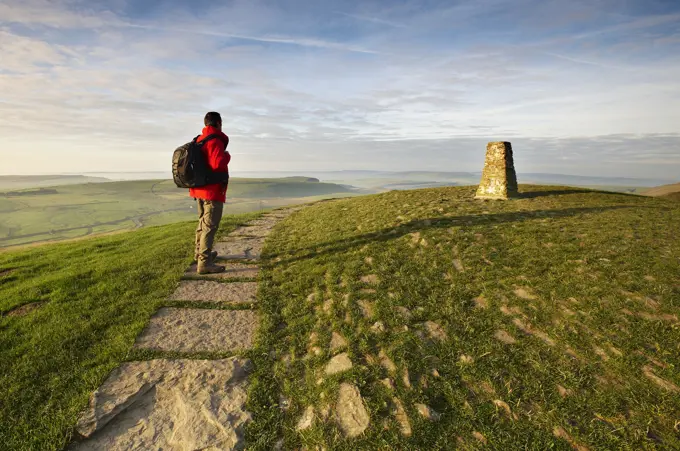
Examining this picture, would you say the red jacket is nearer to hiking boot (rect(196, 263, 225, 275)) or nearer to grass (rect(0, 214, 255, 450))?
hiking boot (rect(196, 263, 225, 275))

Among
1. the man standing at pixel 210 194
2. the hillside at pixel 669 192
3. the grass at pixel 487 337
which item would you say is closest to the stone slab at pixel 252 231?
the grass at pixel 487 337

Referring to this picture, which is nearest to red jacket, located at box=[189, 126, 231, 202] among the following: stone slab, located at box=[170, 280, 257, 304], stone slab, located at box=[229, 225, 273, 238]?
stone slab, located at box=[170, 280, 257, 304]

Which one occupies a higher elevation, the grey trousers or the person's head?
the person's head

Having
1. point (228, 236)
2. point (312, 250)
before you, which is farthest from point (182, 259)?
point (312, 250)

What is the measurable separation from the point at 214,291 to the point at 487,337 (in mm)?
6934

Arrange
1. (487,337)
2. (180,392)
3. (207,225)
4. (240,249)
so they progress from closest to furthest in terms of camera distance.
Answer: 1. (180,392)
2. (487,337)
3. (207,225)
4. (240,249)

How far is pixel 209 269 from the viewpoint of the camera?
948cm

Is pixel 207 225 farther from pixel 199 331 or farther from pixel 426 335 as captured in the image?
pixel 426 335

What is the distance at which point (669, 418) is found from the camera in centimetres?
421

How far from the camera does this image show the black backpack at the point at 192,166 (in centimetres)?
833

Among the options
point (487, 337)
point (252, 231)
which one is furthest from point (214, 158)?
point (487, 337)

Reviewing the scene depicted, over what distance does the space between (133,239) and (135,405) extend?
1240 centimetres

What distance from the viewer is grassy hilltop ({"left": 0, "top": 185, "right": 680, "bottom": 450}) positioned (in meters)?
4.30

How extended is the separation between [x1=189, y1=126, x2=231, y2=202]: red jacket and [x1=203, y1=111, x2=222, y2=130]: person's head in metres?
0.11
